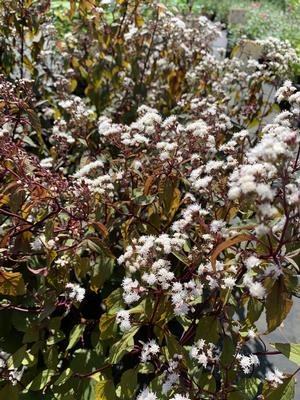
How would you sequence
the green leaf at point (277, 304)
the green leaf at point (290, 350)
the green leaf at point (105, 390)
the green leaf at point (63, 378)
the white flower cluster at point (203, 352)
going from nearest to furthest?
the green leaf at point (277, 304) → the green leaf at point (290, 350) → the white flower cluster at point (203, 352) → the green leaf at point (105, 390) → the green leaf at point (63, 378)

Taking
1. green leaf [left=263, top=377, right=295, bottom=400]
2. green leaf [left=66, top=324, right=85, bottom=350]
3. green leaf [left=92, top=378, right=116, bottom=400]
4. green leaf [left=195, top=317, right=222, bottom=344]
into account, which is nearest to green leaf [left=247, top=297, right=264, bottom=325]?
green leaf [left=195, top=317, right=222, bottom=344]

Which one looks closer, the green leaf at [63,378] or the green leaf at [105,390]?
the green leaf at [105,390]

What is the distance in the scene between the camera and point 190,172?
2.21 meters

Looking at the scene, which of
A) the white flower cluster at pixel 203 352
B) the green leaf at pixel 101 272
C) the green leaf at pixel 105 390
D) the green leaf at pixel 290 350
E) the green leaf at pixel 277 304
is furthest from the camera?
the green leaf at pixel 101 272

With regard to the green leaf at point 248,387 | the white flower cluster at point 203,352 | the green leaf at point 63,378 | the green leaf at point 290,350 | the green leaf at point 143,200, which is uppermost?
the green leaf at point 143,200

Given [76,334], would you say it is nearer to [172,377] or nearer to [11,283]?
[11,283]

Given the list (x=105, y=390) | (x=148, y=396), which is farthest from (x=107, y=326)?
(x=148, y=396)

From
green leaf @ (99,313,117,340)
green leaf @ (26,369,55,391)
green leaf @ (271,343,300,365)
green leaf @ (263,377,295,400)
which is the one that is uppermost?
green leaf @ (271,343,300,365)

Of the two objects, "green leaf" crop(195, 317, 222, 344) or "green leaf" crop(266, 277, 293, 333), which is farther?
"green leaf" crop(195, 317, 222, 344)

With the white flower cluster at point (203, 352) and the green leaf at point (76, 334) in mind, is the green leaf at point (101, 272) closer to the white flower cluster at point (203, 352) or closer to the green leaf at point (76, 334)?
the green leaf at point (76, 334)

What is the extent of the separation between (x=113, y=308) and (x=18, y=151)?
0.78 metres

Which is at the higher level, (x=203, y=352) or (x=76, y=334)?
(x=203, y=352)

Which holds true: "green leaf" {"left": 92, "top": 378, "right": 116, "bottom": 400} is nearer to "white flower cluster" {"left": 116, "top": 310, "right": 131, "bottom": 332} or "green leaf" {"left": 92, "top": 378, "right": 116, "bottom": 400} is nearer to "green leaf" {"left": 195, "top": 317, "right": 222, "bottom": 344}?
"white flower cluster" {"left": 116, "top": 310, "right": 131, "bottom": 332}

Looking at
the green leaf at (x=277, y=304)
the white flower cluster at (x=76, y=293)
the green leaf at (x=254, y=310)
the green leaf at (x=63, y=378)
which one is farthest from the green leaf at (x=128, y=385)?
the green leaf at (x=277, y=304)
